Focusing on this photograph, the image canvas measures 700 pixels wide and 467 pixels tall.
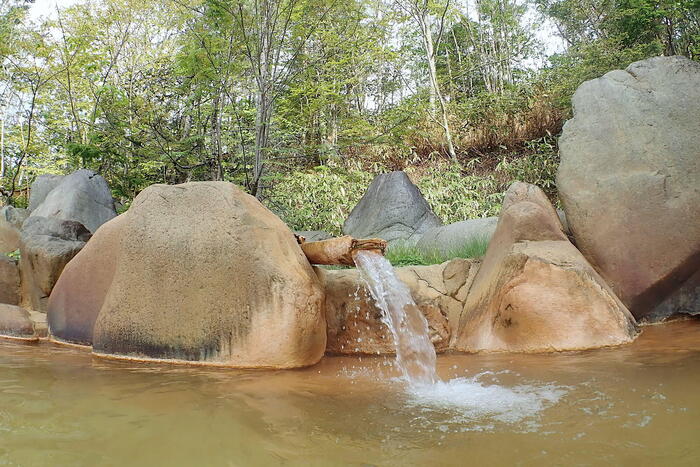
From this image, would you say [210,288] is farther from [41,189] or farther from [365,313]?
[41,189]

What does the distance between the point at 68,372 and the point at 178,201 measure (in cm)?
155

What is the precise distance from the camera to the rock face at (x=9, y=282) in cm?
605

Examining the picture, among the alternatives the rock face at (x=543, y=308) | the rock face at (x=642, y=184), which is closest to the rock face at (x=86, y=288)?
the rock face at (x=543, y=308)

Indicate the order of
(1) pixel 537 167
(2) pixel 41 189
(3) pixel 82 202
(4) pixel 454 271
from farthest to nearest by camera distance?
(2) pixel 41 189 → (1) pixel 537 167 → (3) pixel 82 202 → (4) pixel 454 271

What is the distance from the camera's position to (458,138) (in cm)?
1220

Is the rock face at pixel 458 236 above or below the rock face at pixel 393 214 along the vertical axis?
below

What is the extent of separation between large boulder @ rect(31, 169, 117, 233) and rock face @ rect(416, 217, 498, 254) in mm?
6312

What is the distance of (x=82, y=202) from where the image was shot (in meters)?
9.80

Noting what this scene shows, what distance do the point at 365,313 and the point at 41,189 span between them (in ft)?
31.9

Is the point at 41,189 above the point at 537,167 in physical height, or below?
above

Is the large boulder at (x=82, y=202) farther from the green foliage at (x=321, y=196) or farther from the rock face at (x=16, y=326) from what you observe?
the rock face at (x=16, y=326)

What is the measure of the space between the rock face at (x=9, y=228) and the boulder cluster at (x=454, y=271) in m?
3.50

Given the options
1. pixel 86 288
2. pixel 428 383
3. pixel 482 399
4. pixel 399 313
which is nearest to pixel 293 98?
pixel 86 288

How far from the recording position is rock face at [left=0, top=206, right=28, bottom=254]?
28.9 feet
